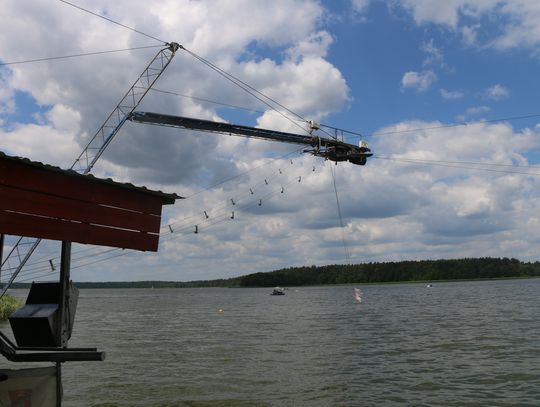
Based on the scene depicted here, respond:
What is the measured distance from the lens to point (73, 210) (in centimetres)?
1149

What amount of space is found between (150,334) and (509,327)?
1181 inches

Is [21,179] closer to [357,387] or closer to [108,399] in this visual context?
[108,399]

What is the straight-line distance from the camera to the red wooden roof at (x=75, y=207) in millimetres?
10484

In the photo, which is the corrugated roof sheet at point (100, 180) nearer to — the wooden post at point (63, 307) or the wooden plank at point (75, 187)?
the wooden plank at point (75, 187)

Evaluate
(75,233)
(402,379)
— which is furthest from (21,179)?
(402,379)

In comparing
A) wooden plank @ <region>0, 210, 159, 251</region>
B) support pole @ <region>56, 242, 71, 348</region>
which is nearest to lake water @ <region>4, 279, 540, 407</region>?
support pole @ <region>56, 242, 71, 348</region>

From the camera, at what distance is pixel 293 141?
35.2 m

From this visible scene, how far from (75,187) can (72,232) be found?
1.00 m

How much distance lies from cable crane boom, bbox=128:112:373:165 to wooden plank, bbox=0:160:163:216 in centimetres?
2121

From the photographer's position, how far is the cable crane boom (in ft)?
108

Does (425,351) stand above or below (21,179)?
below

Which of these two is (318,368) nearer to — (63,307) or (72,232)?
(63,307)

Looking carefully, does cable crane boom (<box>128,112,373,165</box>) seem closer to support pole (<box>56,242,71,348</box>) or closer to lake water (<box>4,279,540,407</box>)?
lake water (<box>4,279,540,407</box>)

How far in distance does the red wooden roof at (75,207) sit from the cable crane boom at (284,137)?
21.0m
